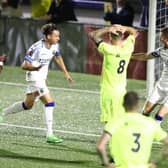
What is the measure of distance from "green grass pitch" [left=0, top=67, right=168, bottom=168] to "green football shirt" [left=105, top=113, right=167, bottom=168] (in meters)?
3.49

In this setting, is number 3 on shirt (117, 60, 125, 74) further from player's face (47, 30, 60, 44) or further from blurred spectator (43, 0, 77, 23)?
blurred spectator (43, 0, 77, 23)

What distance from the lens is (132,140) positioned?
8.92 metres

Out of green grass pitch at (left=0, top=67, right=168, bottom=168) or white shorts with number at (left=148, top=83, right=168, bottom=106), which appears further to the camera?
white shorts with number at (left=148, top=83, right=168, bottom=106)

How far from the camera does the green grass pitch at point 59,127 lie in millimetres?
12798

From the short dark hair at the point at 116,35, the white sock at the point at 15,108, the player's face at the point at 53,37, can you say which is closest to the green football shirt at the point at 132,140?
the short dark hair at the point at 116,35

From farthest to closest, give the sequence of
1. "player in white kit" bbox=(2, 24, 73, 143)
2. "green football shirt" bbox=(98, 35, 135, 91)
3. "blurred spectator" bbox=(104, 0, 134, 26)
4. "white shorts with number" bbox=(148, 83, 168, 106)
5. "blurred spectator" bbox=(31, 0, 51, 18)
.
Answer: "blurred spectator" bbox=(31, 0, 51, 18) < "blurred spectator" bbox=(104, 0, 134, 26) < "player in white kit" bbox=(2, 24, 73, 143) < "white shorts with number" bbox=(148, 83, 168, 106) < "green football shirt" bbox=(98, 35, 135, 91)

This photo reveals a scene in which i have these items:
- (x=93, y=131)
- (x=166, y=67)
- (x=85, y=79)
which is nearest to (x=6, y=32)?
(x=85, y=79)

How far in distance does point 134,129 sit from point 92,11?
63.4 ft

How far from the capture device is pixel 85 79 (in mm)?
21219

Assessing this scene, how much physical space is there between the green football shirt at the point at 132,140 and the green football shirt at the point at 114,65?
3.32 metres

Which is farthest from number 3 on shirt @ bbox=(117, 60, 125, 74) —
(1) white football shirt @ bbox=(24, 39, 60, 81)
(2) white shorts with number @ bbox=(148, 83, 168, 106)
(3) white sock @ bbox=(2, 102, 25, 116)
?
(3) white sock @ bbox=(2, 102, 25, 116)

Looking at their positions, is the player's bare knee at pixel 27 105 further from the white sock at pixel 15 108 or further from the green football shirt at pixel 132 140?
the green football shirt at pixel 132 140

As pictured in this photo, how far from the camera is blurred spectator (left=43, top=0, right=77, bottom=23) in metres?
22.3

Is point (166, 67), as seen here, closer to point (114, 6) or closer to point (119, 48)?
point (119, 48)
